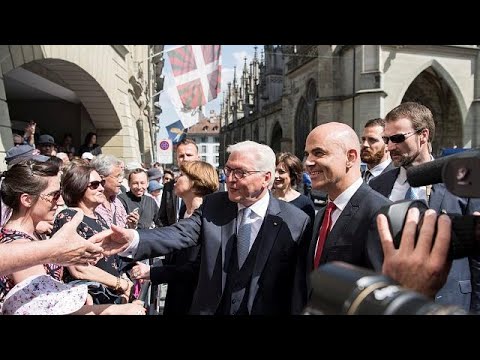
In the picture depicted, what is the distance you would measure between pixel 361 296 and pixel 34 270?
2.07m

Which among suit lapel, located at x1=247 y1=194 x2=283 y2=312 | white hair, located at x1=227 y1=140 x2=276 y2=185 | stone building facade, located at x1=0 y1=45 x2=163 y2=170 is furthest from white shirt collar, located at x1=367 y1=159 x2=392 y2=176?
stone building facade, located at x1=0 y1=45 x2=163 y2=170

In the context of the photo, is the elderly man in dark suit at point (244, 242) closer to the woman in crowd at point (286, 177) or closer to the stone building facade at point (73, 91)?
the woman in crowd at point (286, 177)

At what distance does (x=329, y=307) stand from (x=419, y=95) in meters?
32.3

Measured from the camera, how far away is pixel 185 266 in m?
3.50

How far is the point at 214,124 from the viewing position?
122438 millimetres

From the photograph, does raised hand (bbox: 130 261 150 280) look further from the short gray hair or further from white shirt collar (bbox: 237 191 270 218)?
the short gray hair

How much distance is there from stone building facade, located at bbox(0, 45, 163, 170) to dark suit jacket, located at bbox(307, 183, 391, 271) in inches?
342

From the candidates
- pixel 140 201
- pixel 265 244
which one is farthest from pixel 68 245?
pixel 140 201

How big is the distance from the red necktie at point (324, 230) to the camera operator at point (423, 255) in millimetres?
1413

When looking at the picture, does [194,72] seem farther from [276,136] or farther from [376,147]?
[276,136]

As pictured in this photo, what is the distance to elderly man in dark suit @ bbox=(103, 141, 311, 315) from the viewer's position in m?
2.82

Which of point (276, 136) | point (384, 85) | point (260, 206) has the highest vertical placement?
point (384, 85)
